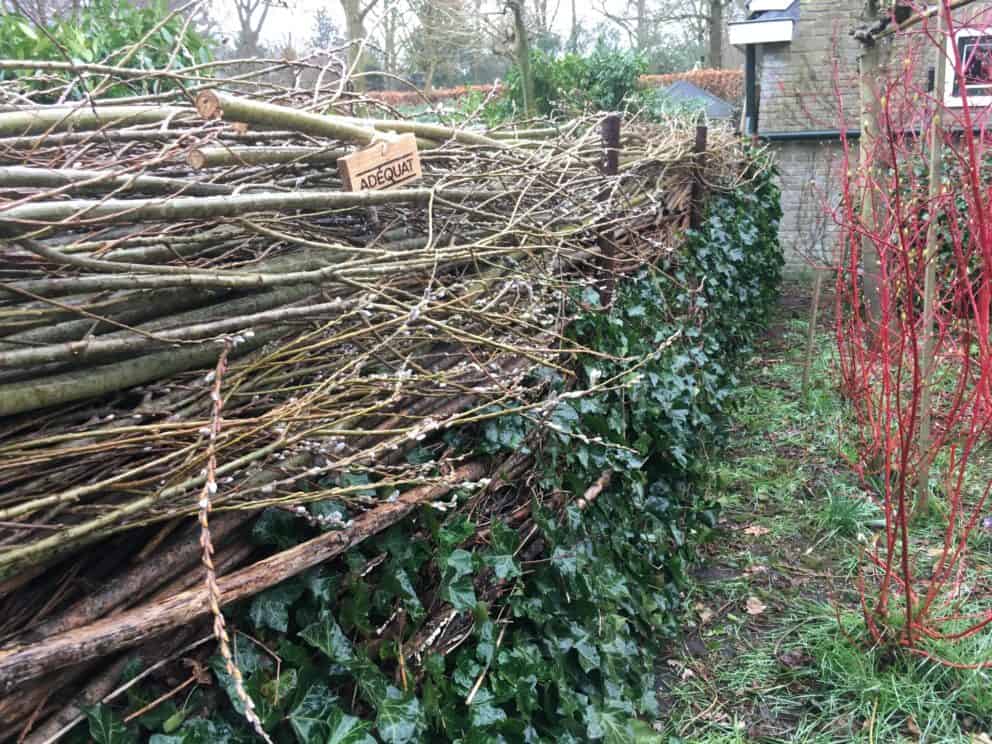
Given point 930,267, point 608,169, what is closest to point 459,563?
point 608,169

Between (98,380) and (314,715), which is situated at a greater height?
(98,380)

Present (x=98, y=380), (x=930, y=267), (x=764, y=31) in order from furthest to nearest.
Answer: (x=764, y=31), (x=930, y=267), (x=98, y=380)

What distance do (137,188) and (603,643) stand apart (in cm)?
196

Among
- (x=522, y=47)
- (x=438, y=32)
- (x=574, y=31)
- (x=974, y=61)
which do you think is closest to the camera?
(x=974, y=61)

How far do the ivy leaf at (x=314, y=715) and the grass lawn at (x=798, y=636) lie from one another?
159 cm

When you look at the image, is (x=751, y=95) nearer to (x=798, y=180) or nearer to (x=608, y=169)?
(x=798, y=180)

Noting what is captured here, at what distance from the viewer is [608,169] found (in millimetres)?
3656

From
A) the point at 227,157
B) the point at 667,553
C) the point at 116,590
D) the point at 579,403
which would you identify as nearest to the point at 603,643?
the point at 579,403

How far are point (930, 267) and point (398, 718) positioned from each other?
3.34 m

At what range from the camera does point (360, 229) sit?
2.25 m

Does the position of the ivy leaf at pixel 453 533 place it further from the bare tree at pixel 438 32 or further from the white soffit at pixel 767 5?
the bare tree at pixel 438 32

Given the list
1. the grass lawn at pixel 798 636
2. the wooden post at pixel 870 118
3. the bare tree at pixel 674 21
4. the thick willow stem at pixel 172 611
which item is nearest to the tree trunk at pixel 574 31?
the bare tree at pixel 674 21

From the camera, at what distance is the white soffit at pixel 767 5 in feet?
40.9

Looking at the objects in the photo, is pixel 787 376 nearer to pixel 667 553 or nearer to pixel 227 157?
pixel 667 553
